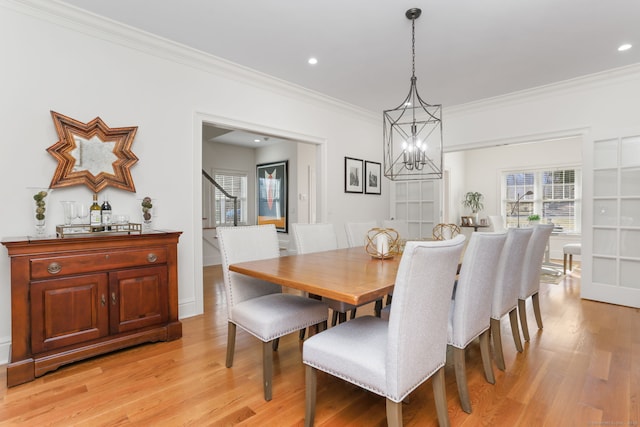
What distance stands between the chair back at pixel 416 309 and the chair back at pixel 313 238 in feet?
5.09

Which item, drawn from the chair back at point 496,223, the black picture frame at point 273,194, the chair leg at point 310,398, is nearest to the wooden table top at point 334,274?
the chair leg at point 310,398

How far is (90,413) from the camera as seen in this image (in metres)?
1.73

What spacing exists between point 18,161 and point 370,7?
2.77 meters

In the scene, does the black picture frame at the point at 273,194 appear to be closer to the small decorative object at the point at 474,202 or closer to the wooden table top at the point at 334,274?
the small decorative object at the point at 474,202

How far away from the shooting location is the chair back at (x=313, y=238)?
2.88m

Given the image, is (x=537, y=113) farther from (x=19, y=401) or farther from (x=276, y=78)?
(x=19, y=401)

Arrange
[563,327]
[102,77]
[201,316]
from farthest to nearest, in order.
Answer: [201,316], [563,327], [102,77]

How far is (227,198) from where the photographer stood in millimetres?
7000

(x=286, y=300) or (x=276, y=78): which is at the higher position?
(x=276, y=78)

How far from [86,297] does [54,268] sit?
280 millimetres

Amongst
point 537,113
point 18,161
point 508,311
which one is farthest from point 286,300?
Result: point 537,113

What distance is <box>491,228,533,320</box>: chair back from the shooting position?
2.17 m

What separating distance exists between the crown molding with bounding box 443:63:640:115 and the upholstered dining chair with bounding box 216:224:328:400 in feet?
11.8

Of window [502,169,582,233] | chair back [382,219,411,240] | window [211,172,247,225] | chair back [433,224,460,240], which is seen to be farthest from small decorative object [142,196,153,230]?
window [502,169,582,233]
